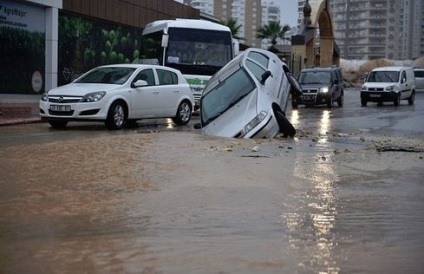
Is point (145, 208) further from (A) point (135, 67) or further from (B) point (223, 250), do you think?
(A) point (135, 67)

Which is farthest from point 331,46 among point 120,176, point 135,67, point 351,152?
point 120,176

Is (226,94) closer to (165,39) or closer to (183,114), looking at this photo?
(183,114)

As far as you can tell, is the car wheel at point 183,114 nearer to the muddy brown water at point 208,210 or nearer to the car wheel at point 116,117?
the car wheel at point 116,117

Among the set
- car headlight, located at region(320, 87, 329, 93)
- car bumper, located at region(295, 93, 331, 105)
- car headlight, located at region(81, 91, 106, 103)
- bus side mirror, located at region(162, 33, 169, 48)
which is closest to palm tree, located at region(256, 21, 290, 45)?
car headlight, located at region(320, 87, 329, 93)

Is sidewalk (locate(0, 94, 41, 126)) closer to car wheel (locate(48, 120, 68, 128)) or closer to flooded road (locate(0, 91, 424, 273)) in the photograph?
car wheel (locate(48, 120, 68, 128))

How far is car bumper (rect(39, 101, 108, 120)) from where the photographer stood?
13992mm

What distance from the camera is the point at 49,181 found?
24.2 feet

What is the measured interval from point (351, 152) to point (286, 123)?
2.12m

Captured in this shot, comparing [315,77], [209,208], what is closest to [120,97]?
[209,208]

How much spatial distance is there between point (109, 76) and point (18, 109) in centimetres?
496

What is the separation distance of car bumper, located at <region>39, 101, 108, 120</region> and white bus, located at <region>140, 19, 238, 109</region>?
20.9 feet

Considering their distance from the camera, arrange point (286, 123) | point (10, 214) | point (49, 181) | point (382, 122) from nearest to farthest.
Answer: point (10, 214)
point (49, 181)
point (286, 123)
point (382, 122)

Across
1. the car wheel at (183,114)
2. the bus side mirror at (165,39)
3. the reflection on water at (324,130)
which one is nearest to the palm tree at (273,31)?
the bus side mirror at (165,39)

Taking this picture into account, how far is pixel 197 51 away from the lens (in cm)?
2045
